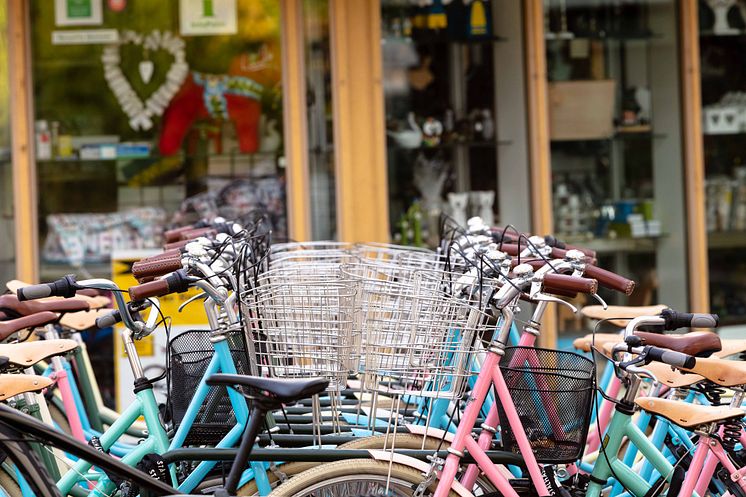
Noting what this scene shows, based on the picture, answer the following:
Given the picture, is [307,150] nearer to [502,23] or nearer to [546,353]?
[502,23]

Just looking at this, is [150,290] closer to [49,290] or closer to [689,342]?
[49,290]

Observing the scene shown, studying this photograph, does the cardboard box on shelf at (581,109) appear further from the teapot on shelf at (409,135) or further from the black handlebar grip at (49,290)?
the black handlebar grip at (49,290)

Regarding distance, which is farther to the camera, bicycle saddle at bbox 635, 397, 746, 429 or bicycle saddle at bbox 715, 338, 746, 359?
bicycle saddle at bbox 715, 338, 746, 359

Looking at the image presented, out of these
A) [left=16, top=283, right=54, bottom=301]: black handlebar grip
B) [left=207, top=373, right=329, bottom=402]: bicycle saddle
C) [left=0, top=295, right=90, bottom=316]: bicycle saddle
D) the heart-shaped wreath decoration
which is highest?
the heart-shaped wreath decoration

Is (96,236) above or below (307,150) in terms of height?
below

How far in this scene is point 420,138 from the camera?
745 cm

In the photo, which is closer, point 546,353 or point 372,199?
point 546,353

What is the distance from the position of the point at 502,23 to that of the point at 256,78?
5.67 ft

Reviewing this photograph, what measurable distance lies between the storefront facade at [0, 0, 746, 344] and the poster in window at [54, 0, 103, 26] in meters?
0.01

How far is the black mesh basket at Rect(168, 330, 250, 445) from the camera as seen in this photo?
11.4 ft

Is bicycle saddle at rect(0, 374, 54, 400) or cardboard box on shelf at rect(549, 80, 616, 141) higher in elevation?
cardboard box on shelf at rect(549, 80, 616, 141)

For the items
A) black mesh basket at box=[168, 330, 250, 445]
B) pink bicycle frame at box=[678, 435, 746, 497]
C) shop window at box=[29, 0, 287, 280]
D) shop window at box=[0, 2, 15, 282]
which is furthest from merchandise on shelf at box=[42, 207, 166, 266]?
pink bicycle frame at box=[678, 435, 746, 497]

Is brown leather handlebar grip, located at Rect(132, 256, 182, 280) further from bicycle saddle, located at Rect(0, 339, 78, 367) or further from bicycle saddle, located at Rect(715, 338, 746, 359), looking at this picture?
bicycle saddle, located at Rect(715, 338, 746, 359)

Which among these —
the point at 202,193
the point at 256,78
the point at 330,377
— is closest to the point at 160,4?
the point at 256,78
